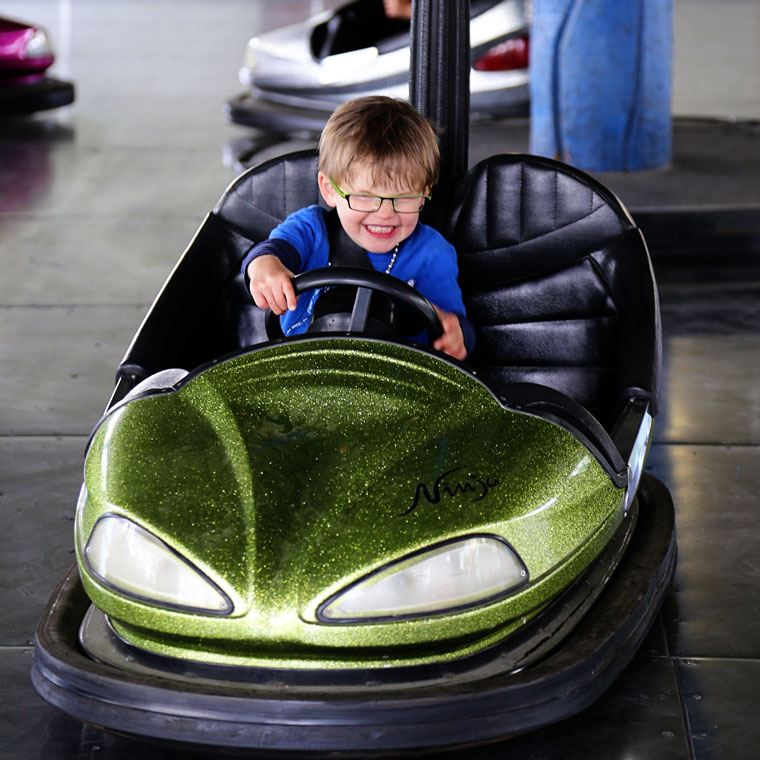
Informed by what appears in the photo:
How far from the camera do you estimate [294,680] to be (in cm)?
128

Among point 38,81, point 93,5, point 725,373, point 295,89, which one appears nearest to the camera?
point 725,373

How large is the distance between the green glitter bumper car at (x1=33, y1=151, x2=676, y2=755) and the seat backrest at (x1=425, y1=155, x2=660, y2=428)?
0.59 ft

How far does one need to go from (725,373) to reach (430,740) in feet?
5.71

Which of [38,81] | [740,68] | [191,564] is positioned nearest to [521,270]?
[191,564]

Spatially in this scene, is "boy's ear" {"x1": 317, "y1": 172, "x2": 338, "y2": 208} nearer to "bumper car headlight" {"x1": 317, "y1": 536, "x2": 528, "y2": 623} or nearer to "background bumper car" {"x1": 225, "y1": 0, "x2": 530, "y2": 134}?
"bumper car headlight" {"x1": 317, "y1": 536, "x2": 528, "y2": 623}

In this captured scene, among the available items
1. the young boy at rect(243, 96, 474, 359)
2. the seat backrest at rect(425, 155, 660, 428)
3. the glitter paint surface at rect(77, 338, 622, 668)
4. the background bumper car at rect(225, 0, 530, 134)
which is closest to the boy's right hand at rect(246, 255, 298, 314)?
the young boy at rect(243, 96, 474, 359)

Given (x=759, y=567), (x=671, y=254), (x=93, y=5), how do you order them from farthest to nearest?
(x=93, y=5), (x=671, y=254), (x=759, y=567)

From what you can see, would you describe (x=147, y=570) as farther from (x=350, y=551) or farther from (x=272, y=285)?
(x=272, y=285)

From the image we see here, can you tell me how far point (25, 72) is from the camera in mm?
5566

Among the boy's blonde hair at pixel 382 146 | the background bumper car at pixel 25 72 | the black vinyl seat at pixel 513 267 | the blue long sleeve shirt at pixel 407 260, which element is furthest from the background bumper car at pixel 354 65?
the boy's blonde hair at pixel 382 146

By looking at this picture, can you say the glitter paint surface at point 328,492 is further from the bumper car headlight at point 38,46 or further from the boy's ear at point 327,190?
the bumper car headlight at point 38,46

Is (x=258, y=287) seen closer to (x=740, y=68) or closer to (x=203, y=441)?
(x=203, y=441)

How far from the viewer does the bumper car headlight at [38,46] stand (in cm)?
549

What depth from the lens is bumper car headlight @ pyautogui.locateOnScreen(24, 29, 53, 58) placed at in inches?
216
